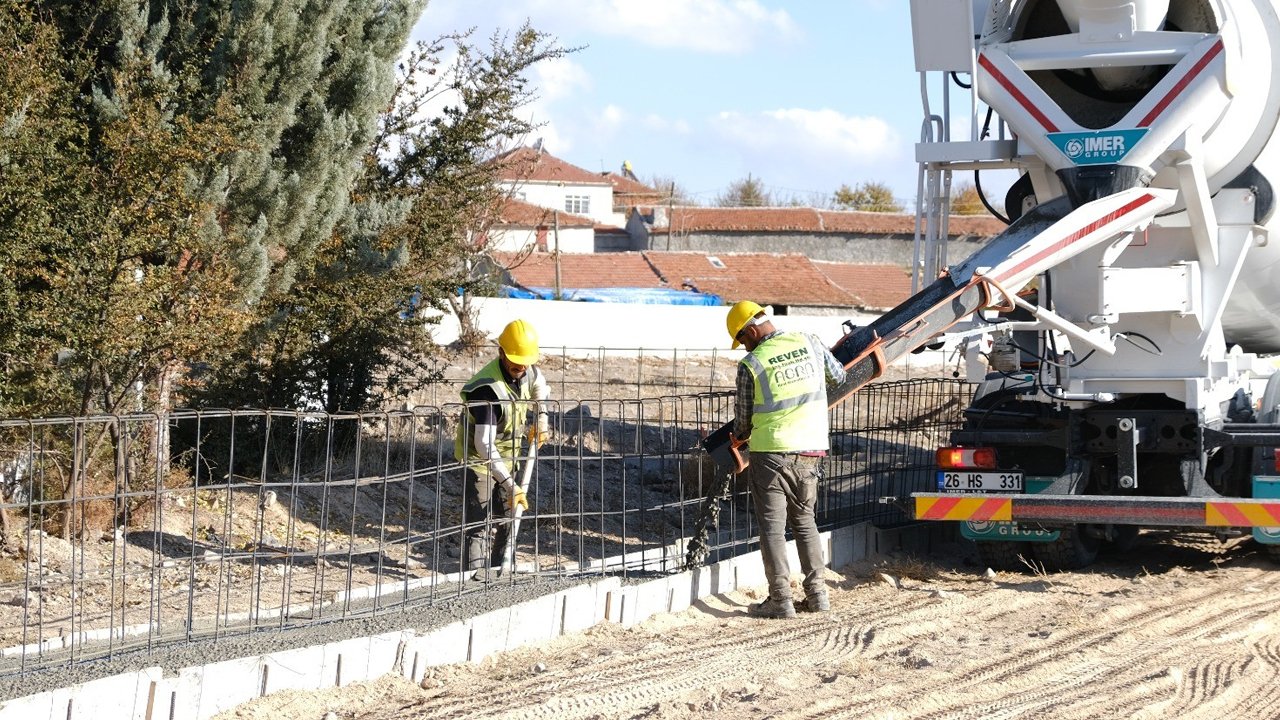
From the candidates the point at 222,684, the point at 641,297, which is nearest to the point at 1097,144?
the point at 222,684

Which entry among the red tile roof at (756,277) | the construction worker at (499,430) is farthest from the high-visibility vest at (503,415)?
the red tile roof at (756,277)

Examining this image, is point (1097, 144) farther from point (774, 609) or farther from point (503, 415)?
point (503, 415)

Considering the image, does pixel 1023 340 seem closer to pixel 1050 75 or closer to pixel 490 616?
pixel 1050 75

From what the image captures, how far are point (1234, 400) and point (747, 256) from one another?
40.2 metres

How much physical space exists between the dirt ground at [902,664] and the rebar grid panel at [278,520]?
33.5 inches

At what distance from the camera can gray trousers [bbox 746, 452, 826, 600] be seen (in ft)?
25.9

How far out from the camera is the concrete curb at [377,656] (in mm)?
5148

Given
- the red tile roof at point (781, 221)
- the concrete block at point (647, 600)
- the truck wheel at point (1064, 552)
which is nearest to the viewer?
the concrete block at point (647, 600)

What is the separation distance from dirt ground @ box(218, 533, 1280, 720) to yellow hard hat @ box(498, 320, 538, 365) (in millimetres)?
1845

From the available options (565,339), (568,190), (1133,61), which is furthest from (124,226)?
(568,190)

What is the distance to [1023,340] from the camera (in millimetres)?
9570

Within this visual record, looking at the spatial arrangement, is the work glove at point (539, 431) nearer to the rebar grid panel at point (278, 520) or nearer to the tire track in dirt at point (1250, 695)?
the rebar grid panel at point (278, 520)

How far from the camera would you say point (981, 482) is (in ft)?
31.0

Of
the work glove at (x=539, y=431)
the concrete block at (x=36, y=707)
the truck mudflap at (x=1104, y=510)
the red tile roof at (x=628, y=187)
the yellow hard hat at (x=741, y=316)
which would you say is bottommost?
the concrete block at (x=36, y=707)
